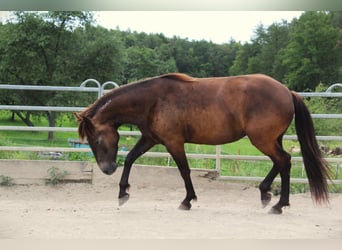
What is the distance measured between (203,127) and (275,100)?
53 centimetres

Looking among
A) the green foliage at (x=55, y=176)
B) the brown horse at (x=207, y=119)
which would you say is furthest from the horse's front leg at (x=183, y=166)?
the green foliage at (x=55, y=176)

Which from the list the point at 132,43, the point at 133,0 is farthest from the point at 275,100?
the point at 132,43

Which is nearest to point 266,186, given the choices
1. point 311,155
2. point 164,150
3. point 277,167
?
point 277,167

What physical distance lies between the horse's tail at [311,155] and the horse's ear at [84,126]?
141 cm

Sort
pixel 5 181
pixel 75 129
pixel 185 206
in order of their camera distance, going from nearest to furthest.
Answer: pixel 185 206 → pixel 5 181 → pixel 75 129

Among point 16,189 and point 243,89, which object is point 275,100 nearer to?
point 243,89

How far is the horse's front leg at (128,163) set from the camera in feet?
11.8

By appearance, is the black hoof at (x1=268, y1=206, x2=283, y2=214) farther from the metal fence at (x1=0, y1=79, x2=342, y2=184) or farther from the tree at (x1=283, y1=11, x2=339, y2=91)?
the tree at (x1=283, y1=11, x2=339, y2=91)

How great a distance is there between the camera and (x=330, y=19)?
4.08 metres

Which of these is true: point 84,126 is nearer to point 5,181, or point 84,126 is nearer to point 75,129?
point 75,129

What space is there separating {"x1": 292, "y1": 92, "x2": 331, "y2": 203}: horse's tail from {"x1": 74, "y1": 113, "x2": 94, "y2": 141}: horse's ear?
1.41 metres

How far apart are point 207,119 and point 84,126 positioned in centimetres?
86

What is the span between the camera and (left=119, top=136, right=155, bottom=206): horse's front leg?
3.60 meters

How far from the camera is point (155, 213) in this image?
3436mm
